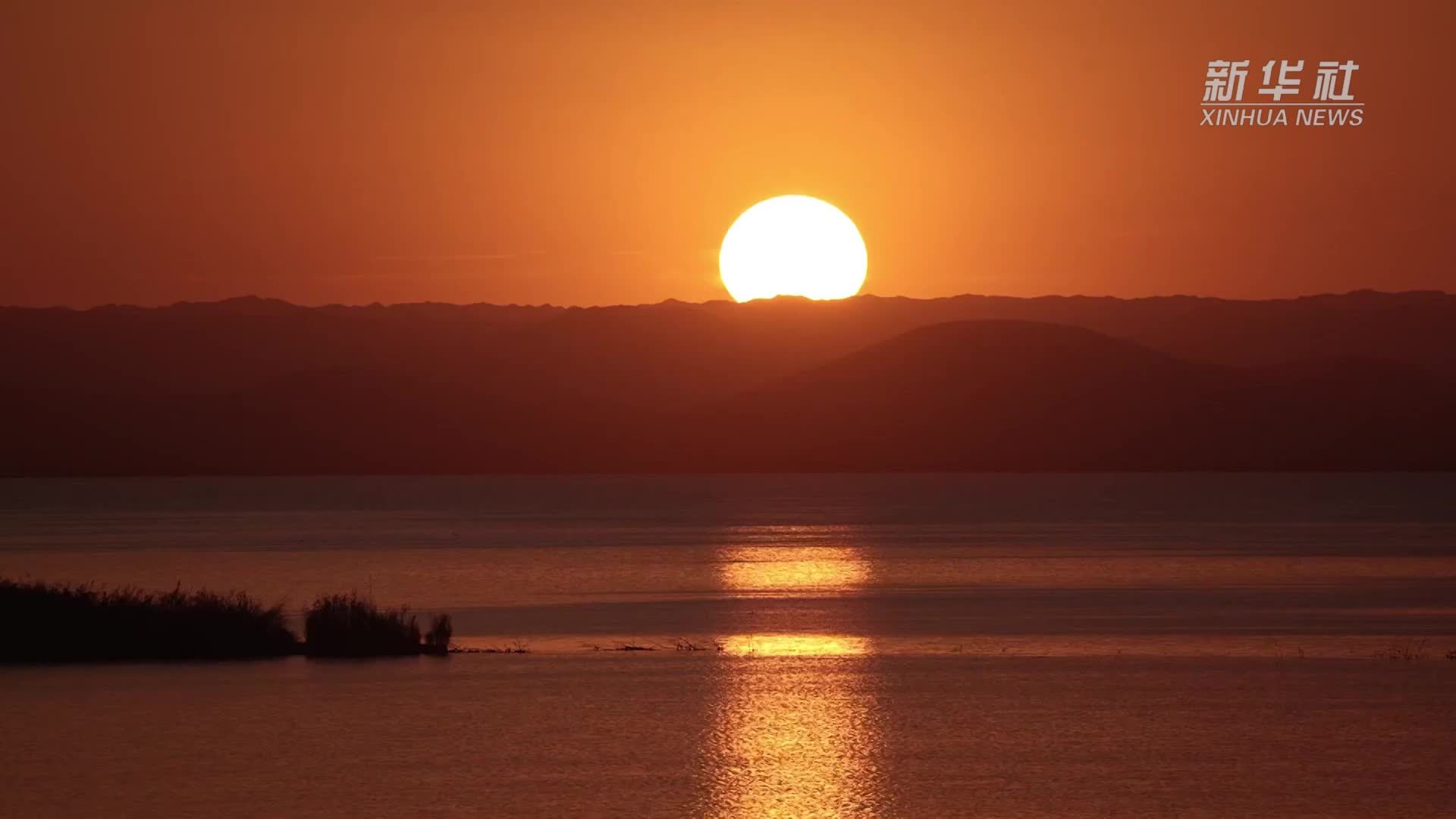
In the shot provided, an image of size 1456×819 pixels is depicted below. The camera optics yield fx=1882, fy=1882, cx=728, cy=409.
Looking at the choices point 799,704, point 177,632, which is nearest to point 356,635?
point 177,632

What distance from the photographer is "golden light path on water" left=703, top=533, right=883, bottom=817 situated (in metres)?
18.2

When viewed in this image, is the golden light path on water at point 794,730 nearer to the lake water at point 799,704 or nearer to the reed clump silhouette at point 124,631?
the lake water at point 799,704

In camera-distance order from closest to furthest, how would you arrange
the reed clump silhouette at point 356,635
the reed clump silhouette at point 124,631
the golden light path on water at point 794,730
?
the golden light path on water at point 794,730 < the reed clump silhouette at point 124,631 < the reed clump silhouette at point 356,635

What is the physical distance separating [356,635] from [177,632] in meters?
2.91

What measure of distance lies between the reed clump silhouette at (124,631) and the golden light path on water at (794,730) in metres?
7.88

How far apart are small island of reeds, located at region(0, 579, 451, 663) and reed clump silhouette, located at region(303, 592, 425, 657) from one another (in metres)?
0.01

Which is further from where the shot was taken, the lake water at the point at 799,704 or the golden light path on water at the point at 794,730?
the lake water at the point at 799,704

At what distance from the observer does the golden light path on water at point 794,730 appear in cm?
1819

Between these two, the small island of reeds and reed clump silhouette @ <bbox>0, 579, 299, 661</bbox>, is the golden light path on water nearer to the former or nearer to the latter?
the small island of reeds

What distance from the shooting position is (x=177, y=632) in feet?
102

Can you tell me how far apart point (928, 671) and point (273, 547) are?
56.5 metres

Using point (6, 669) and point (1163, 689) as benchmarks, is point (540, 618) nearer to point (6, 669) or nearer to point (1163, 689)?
point (6, 669)

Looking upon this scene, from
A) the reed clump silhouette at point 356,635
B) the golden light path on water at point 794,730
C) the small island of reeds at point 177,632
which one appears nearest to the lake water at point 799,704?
the golden light path on water at point 794,730

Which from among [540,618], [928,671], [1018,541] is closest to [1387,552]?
[1018,541]
